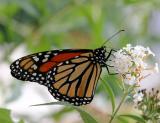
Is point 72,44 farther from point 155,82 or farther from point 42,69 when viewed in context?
point 42,69

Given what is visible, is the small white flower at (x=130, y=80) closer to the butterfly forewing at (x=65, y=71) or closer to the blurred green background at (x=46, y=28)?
the butterfly forewing at (x=65, y=71)

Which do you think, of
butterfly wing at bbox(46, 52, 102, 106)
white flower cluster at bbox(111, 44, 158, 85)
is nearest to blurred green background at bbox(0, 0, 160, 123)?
butterfly wing at bbox(46, 52, 102, 106)

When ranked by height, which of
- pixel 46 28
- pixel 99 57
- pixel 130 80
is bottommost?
pixel 130 80

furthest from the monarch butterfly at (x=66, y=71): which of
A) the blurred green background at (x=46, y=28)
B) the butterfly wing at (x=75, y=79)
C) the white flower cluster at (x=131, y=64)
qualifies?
the blurred green background at (x=46, y=28)

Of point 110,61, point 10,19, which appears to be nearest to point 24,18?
point 10,19

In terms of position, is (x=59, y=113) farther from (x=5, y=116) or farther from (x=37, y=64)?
(x=5, y=116)

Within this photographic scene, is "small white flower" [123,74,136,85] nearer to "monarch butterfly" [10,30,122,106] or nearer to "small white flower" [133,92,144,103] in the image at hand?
"small white flower" [133,92,144,103]

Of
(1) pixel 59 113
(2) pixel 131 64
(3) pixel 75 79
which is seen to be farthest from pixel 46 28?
(2) pixel 131 64

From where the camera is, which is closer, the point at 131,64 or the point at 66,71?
the point at 131,64
